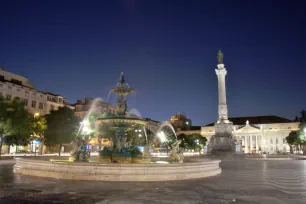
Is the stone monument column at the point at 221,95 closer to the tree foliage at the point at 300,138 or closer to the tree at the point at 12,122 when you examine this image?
the tree foliage at the point at 300,138

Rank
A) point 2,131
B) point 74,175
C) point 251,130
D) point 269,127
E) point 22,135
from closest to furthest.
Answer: point 74,175 → point 2,131 → point 22,135 → point 251,130 → point 269,127

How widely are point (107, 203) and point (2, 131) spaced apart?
93.1ft

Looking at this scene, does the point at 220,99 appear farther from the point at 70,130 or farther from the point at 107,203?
the point at 107,203

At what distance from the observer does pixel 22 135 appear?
34906mm

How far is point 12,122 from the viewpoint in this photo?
31703mm

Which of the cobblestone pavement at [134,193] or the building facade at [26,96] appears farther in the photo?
the building facade at [26,96]

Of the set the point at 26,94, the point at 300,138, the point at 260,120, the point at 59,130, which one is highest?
the point at 26,94

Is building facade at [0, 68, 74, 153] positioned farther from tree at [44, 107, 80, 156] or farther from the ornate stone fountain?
the ornate stone fountain

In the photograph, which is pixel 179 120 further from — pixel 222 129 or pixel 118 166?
pixel 118 166

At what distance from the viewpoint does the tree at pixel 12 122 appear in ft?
100

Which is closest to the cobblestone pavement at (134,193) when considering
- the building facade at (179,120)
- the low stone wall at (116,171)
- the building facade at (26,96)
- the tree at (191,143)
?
the low stone wall at (116,171)

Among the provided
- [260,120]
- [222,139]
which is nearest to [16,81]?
[222,139]

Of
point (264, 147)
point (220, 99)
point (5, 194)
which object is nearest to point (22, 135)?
point (5, 194)

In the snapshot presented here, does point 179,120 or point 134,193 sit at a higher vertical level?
point 179,120
